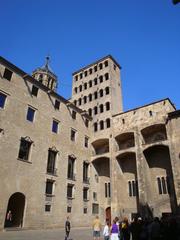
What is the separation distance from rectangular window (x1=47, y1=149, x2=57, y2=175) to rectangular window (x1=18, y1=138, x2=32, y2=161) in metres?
3.33

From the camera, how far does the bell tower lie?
153ft

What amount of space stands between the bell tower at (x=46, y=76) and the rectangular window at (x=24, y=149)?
81.7 feet

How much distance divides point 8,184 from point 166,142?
786 inches

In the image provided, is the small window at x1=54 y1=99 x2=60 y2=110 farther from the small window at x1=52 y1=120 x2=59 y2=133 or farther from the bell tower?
the bell tower

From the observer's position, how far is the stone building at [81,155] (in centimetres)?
2169

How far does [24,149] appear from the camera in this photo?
22859 millimetres

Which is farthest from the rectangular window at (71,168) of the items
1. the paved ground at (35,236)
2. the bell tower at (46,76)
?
the bell tower at (46,76)

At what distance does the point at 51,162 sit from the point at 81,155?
659cm

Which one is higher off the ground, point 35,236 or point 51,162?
point 51,162

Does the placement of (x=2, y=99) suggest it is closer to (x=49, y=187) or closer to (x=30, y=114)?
(x=30, y=114)

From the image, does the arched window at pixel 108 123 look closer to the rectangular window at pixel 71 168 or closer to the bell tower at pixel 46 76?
the rectangular window at pixel 71 168

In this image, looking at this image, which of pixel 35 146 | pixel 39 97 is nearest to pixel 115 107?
pixel 39 97

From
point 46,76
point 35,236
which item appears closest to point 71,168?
point 35,236

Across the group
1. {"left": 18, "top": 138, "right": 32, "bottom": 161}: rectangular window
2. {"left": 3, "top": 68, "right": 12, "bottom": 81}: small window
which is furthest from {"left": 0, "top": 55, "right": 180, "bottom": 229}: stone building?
{"left": 18, "top": 138, "right": 32, "bottom": 161}: rectangular window
